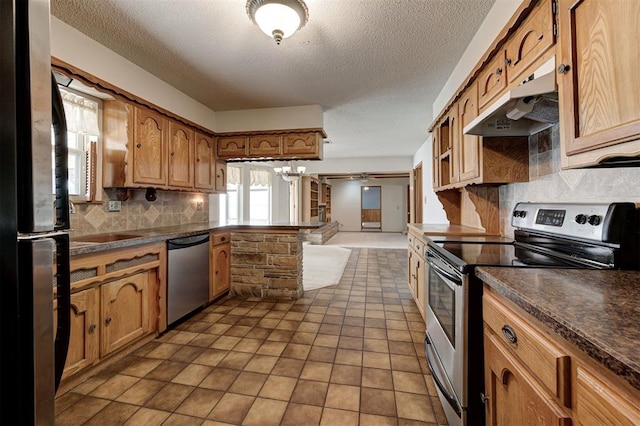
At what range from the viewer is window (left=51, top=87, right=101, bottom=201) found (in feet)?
7.61

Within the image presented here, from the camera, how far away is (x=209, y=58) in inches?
99.1

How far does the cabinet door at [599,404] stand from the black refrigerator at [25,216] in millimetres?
1193

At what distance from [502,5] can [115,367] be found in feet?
11.6

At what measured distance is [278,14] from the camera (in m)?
1.63

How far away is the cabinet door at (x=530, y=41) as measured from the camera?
4.18ft

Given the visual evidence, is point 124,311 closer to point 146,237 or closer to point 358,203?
point 146,237

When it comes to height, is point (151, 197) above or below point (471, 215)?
above

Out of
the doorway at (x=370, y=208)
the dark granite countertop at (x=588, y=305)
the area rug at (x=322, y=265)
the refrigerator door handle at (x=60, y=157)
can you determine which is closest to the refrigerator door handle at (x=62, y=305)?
the refrigerator door handle at (x=60, y=157)

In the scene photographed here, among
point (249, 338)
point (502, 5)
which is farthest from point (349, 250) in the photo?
point (502, 5)

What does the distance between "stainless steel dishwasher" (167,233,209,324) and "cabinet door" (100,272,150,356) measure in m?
0.26

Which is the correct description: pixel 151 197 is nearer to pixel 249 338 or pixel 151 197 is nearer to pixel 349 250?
pixel 249 338

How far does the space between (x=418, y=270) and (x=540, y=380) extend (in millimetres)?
2050

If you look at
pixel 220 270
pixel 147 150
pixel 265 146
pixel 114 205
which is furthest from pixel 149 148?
pixel 220 270

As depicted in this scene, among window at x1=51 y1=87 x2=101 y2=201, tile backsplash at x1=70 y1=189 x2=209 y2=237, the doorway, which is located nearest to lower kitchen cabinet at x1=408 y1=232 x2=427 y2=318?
tile backsplash at x1=70 y1=189 x2=209 y2=237
